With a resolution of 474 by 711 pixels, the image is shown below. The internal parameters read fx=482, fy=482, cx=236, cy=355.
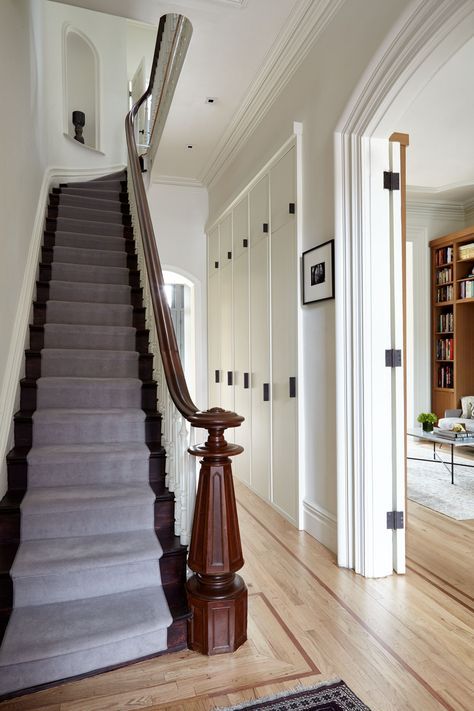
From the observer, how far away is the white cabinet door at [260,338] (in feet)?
12.7

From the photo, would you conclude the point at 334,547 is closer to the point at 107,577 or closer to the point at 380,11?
the point at 107,577

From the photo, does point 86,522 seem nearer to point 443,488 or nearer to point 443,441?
point 443,488

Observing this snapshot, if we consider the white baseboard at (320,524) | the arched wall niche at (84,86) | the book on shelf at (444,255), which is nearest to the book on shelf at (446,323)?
the book on shelf at (444,255)

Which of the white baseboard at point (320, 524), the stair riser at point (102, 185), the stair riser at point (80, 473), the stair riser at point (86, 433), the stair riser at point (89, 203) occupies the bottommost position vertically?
the white baseboard at point (320, 524)

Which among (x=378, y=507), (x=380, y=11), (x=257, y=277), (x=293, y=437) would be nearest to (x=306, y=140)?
(x=380, y=11)

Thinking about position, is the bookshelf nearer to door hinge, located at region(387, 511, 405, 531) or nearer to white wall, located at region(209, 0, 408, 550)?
white wall, located at region(209, 0, 408, 550)

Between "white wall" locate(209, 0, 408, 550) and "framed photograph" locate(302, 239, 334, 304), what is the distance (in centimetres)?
6

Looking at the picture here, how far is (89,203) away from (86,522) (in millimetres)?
3412

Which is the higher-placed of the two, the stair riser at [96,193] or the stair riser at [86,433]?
the stair riser at [96,193]

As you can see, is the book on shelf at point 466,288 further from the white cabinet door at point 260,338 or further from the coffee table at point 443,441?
the white cabinet door at point 260,338

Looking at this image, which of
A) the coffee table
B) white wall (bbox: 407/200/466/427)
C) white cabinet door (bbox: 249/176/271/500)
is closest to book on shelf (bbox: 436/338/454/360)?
white wall (bbox: 407/200/466/427)

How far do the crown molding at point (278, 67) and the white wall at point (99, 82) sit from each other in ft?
5.66

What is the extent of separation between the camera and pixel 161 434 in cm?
284

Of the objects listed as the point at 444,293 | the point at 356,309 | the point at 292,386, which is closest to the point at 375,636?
the point at 356,309
